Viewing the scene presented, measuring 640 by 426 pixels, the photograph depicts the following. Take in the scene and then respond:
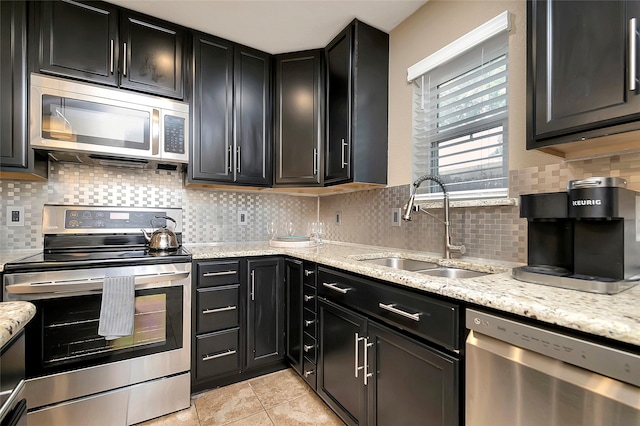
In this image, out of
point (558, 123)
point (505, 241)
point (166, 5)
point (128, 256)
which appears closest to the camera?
point (558, 123)

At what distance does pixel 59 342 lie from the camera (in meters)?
1.53

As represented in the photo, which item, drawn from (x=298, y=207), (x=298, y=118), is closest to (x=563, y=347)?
(x=298, y=118)

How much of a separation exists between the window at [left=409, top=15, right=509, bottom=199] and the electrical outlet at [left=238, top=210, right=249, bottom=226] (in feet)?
5.03

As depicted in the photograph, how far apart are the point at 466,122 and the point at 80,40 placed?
2.45 meters

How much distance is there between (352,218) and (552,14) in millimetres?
1782

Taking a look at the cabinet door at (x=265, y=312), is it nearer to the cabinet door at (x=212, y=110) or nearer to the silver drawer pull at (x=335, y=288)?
the silver drawer pull at (x=335, y=288)

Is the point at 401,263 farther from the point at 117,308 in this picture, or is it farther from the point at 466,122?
the point at 117,308

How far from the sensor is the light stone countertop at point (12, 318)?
0.57m

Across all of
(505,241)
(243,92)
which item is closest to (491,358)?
(505,241)

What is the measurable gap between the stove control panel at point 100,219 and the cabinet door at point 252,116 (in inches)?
28.3

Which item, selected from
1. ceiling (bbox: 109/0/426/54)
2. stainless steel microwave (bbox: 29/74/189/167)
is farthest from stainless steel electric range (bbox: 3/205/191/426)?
ceiling (bbox: 109/0/426/54)

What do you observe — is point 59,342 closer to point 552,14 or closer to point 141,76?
point 141,76

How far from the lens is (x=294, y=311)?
208 centimetres

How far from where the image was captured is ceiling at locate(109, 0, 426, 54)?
1.89 metres
